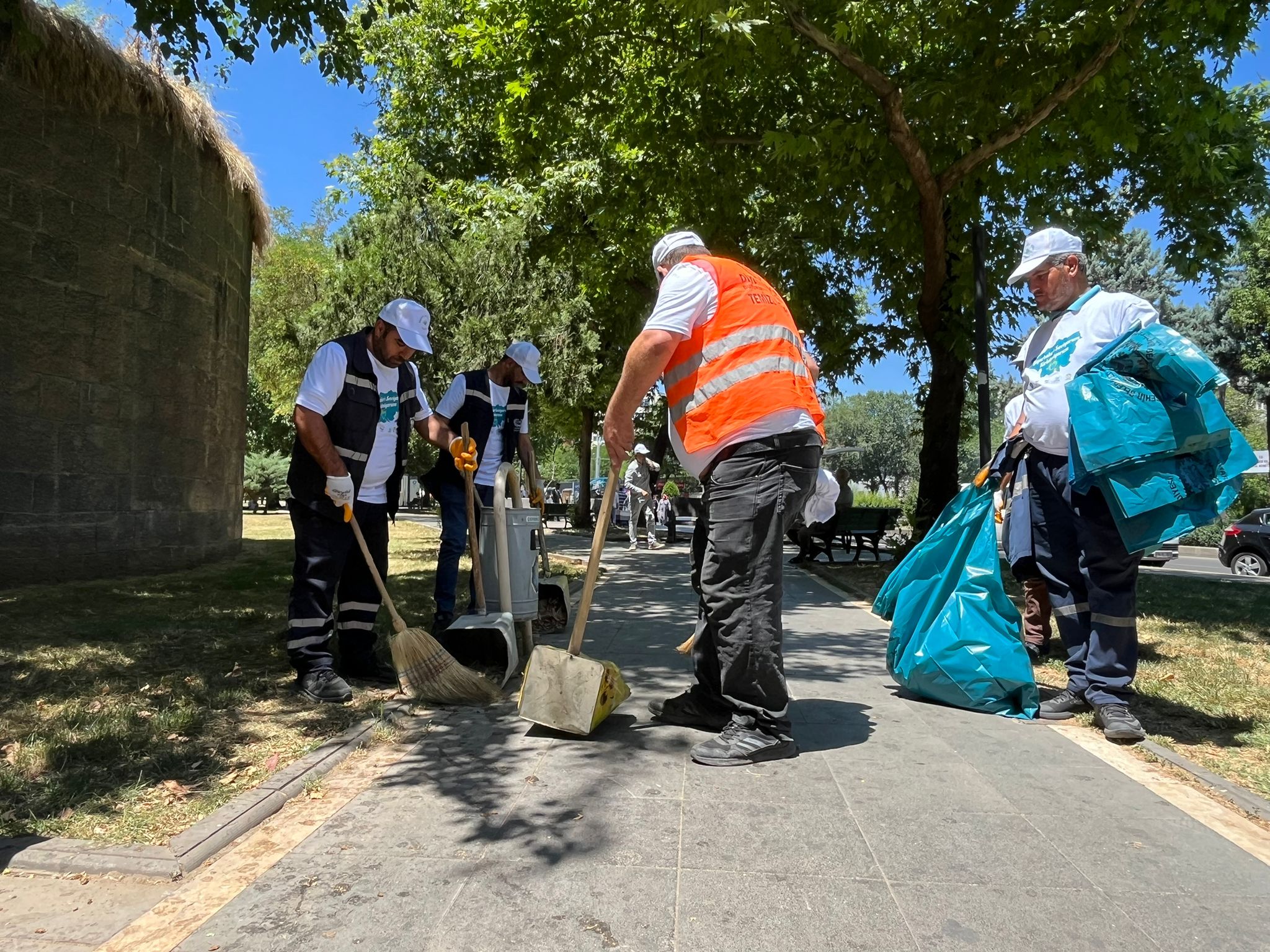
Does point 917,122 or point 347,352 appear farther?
point 917,122

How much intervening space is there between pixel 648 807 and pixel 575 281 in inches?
511

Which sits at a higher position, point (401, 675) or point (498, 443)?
point (498, 443)

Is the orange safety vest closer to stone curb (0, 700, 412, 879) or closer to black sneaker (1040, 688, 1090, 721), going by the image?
black sneaker (1040, 688, 1090, 721)

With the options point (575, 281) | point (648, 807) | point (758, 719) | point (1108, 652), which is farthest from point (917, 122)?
point (648, 807)

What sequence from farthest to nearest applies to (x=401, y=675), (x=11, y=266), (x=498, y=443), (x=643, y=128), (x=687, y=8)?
(x=643, y=128), (x=687, y=8), (x=11, y=266), (x=498, y=443), (x=401, y=675)

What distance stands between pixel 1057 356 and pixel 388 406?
11.0 feet

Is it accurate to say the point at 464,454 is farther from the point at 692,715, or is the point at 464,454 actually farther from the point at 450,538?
the point at 692,715

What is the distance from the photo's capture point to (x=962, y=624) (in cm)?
424

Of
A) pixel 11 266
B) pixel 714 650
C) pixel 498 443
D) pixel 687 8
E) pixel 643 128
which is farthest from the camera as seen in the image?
pixel 643 128

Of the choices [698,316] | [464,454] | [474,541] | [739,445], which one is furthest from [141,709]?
[698,316]

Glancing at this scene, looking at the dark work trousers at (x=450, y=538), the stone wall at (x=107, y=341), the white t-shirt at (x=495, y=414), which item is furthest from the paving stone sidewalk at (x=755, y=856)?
the stone wall at (x=107, y=341)

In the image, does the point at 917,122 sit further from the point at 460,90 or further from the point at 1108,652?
the point at 460,90

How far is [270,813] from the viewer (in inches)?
121

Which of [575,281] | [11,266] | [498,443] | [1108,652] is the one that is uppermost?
[575,281]
